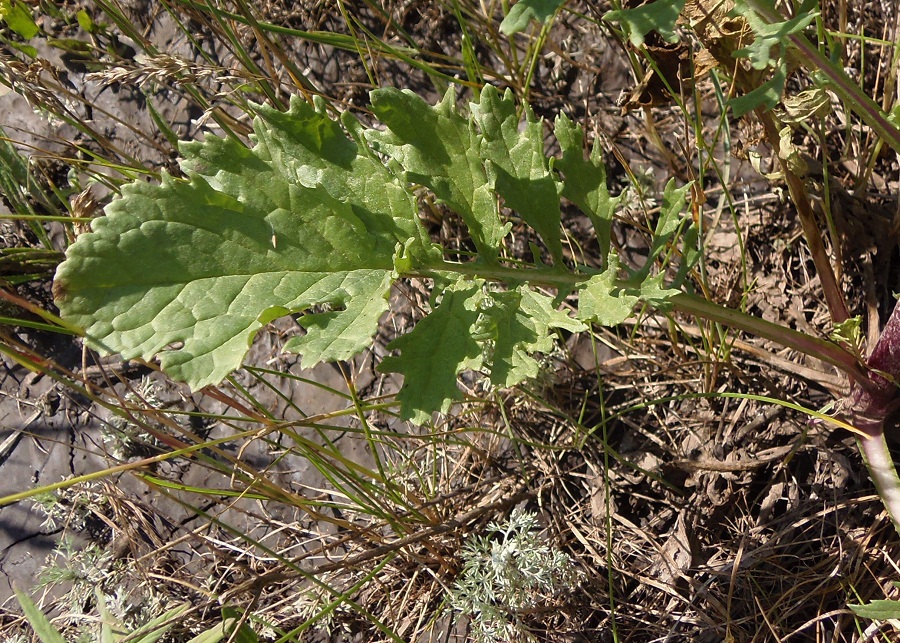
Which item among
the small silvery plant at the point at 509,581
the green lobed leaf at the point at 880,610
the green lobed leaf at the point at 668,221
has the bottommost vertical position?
the small silvery plant at the point at 509,581

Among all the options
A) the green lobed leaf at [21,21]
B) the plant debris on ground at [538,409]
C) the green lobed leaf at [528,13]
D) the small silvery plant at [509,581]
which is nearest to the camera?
the green lobed leaf at [528,13]

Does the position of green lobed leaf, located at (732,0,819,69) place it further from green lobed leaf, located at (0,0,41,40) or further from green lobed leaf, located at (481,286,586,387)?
green lobed leaf, located at (0,0,41,40)

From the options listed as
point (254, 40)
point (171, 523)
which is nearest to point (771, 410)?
point (171, 523)

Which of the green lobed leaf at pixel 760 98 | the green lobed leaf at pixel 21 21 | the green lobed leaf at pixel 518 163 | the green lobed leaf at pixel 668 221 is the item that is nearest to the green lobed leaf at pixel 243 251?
the green lobed leaf at pixel 518 163

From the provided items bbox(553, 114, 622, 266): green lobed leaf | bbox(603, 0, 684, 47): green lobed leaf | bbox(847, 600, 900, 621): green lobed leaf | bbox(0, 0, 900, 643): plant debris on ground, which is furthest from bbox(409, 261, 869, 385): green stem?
bbox(847, 600, 900, 621): green lobed leaf

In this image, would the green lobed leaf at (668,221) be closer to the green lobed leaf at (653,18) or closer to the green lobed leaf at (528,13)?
the green lobed leaf at (653,18)

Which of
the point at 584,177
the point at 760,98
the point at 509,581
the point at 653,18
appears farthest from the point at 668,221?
the point at 509,581

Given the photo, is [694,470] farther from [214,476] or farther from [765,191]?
[214,476]

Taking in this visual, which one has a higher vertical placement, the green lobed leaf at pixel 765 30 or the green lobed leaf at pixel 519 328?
the green lobed leaf at pixel 765 30
